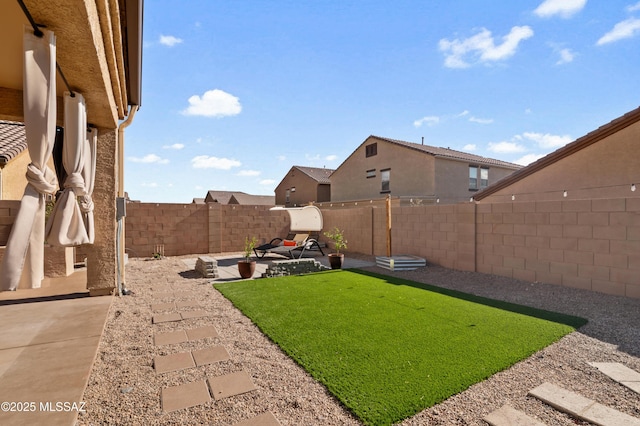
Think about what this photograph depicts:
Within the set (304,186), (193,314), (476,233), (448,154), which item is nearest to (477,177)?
(448,154)

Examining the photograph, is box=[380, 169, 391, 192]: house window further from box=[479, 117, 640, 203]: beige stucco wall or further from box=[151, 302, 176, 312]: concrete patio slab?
box=[151, 302, 176, 312]: concrete patio slab

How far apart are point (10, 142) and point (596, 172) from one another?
17.9 m

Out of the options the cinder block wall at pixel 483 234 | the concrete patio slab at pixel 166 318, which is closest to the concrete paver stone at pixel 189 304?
the concrete patio slab at pixel 166 318

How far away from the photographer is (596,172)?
31.3 feet

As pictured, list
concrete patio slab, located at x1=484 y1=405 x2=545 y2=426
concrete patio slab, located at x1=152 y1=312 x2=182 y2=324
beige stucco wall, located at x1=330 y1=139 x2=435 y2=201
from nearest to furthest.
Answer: concrete patio slab, located at x1=484 y1=405 x2=545 y2=426, concrete patio slab, located at x1=152 y1=312 x2=182 y2=324, beige stucco wall, located at x1=330 y1=139 x2=435 y2=201

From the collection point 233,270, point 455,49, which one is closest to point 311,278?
point 233,270

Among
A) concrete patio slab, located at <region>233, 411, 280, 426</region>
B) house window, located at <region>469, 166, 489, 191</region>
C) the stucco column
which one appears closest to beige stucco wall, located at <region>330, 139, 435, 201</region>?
house window, located at <region>469, 166, 489, 191</region>

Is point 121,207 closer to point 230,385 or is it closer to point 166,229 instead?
point 230,385

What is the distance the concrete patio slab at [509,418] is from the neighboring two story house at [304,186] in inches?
981

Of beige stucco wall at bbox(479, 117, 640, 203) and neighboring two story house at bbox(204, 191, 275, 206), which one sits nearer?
beige stucco wall at bbox(479, 117, 640, 203)

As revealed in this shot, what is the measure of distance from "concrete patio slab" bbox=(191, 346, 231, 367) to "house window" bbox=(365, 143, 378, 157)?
20123mm

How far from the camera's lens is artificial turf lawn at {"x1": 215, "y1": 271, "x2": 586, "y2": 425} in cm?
274

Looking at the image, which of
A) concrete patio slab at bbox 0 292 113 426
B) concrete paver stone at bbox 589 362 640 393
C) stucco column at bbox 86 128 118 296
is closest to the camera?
concrete patio slab at bbox 0 292 113 426

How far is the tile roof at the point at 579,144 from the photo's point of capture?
8.63 m
